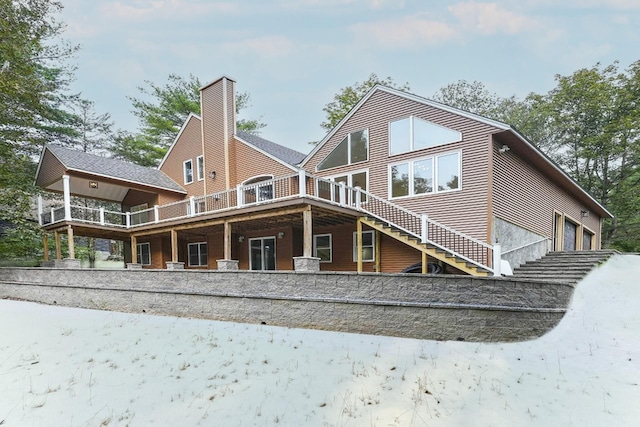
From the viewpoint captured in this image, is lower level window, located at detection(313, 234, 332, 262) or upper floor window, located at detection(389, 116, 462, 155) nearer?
upper floor window, located at detection(389, 116, 462, 155)

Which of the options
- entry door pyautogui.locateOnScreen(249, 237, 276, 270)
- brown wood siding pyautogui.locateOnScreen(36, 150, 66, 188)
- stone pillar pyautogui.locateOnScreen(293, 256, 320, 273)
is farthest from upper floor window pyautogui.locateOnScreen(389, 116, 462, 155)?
brown wood siding pyautogui.locateOnScreen(36, 150, 66, 188)

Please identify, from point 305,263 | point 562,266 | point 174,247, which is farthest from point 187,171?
point 562,266

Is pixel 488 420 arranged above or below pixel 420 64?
below

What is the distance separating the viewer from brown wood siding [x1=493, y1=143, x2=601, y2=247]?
880 centimetres

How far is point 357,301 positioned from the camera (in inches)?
241

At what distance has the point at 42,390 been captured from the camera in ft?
13.3

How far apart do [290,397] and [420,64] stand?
76.1ft

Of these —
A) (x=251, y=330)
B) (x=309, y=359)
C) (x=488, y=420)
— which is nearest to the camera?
(x=488, y=420)

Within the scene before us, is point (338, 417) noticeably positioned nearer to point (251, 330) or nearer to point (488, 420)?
point (488, 420)

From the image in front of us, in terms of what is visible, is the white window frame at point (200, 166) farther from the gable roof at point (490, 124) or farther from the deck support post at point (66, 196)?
the gable roof at point (490, 124)

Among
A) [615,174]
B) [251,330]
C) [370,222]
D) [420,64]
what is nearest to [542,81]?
[615,174]

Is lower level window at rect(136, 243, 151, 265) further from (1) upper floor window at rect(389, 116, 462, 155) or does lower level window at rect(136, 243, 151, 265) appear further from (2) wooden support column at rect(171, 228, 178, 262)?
(1) upper floor window at rect(389, 116, 462, 155)

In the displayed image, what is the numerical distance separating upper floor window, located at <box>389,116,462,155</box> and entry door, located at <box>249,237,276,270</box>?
6.39m

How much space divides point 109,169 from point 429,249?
1427 centimetres
